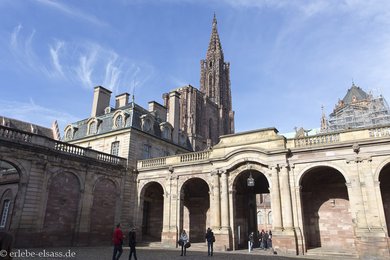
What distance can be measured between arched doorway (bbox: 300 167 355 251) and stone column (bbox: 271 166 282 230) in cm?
180

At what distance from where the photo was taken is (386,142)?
16531mm

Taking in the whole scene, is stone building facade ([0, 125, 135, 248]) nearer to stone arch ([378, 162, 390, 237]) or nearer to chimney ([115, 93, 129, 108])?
chimney ([115, 93, 129, 108])

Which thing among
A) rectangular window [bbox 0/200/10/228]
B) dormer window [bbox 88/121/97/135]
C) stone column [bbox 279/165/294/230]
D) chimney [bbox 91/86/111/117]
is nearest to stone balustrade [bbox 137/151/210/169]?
stone column [bbox 279/165/294/230]

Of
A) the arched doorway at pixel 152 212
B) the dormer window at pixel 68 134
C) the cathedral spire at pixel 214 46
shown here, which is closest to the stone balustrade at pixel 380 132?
the arched doorway at pixel 152 212

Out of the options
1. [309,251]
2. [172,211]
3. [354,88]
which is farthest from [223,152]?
[354,88]

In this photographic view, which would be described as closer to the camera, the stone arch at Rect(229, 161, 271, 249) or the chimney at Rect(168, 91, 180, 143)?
the stone arch at Rect(229, 161, 271, 249)

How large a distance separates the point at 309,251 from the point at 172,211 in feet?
34.0

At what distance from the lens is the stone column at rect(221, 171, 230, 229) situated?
20.2 m

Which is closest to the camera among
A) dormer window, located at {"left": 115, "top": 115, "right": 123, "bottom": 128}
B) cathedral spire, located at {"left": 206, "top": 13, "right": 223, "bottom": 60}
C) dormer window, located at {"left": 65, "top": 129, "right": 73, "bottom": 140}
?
dormer window, located at {"left": 115, "top": 115, "right": 123, "bottom": 128}

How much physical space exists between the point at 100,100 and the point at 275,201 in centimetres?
2121

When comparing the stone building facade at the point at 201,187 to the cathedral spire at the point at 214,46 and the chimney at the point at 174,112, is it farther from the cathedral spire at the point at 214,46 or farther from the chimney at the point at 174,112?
the cathedral spire at the point at 214,46

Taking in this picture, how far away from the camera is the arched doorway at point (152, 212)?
2764cm

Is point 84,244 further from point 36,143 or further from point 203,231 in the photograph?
point 203,231

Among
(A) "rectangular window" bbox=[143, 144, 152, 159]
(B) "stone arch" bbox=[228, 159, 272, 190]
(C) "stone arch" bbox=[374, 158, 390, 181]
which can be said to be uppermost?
(A) "rectangular window" bbox=[143, 144, 152, 159]
